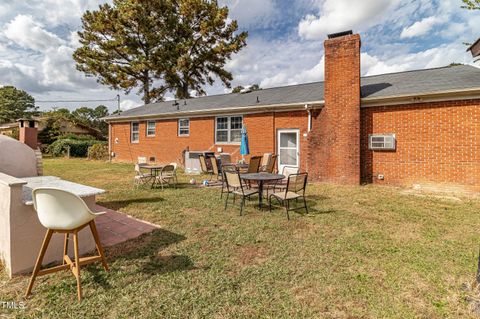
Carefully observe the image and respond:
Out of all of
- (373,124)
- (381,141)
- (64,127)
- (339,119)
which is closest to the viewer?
(381,141)

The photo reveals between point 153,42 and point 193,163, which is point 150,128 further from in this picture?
point 153,42

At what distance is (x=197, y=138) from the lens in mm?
14977

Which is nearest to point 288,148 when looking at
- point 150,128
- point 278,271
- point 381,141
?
point 381,141

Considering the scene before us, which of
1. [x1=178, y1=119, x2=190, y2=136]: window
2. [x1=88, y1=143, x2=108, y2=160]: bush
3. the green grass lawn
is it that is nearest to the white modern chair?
the green grass lawn

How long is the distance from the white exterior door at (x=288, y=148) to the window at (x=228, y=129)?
2380 millimetres

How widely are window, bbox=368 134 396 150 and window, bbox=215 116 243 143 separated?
6.31 meters

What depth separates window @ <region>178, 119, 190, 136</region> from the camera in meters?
15.5

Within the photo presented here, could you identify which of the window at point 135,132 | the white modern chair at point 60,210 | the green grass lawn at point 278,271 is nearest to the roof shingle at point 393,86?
the green grass lawn at point 278,271

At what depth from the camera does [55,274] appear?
127 inches

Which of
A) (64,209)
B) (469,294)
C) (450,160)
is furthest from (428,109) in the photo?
(64,209)

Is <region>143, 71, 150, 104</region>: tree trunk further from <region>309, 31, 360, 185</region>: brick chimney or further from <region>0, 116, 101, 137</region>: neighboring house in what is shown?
<region>309, 31, 360, 185</region>: brick chimney

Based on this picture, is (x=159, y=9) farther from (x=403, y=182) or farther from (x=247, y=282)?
(x=247, y=282)

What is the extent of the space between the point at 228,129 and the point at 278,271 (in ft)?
36.1

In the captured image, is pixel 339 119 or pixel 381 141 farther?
pixel 339 119
